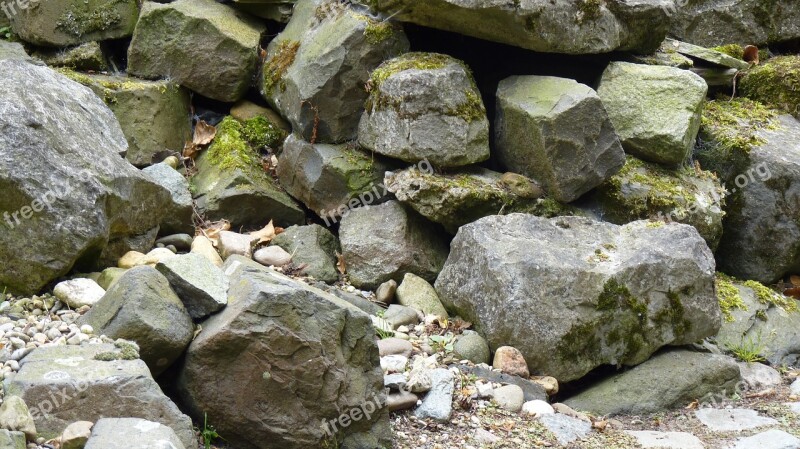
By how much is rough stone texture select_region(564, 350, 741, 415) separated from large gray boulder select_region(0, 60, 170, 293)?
10.2ft

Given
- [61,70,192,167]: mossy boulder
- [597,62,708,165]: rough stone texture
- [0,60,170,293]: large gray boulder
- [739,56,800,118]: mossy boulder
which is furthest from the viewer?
[739,56,800,118]: mossy boulder

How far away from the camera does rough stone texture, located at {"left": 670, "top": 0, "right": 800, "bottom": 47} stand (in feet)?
27.7

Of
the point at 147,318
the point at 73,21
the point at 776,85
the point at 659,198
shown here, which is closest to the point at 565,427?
the point at 659,198

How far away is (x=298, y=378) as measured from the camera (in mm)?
4469

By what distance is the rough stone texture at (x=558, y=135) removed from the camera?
638cm

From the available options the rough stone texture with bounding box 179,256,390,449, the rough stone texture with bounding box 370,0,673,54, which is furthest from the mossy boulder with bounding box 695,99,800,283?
the rough stone texture with bounding box 179,256,390,449

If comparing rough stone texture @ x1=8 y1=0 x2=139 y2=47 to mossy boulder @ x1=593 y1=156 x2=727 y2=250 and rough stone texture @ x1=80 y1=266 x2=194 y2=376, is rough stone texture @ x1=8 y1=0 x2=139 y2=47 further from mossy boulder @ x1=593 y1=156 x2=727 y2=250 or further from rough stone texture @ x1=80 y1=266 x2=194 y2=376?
mossy boulder @ x1=593 y1=156 x2=727 y2=250

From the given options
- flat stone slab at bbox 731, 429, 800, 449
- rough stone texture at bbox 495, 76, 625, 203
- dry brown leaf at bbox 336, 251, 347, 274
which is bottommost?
flat stone slab at bbox 731, 429, 800, 449

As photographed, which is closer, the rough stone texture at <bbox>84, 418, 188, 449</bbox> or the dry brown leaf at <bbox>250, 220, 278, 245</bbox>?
the rough stone texture at <bbox>84, 418, 188, 449</bbox>

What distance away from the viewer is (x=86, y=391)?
3.84 metres

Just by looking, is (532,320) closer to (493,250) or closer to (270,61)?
(493,250)

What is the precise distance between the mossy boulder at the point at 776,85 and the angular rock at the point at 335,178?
140 inches

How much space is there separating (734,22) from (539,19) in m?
2.97

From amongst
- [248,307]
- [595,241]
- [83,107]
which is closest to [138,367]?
[248,307]
